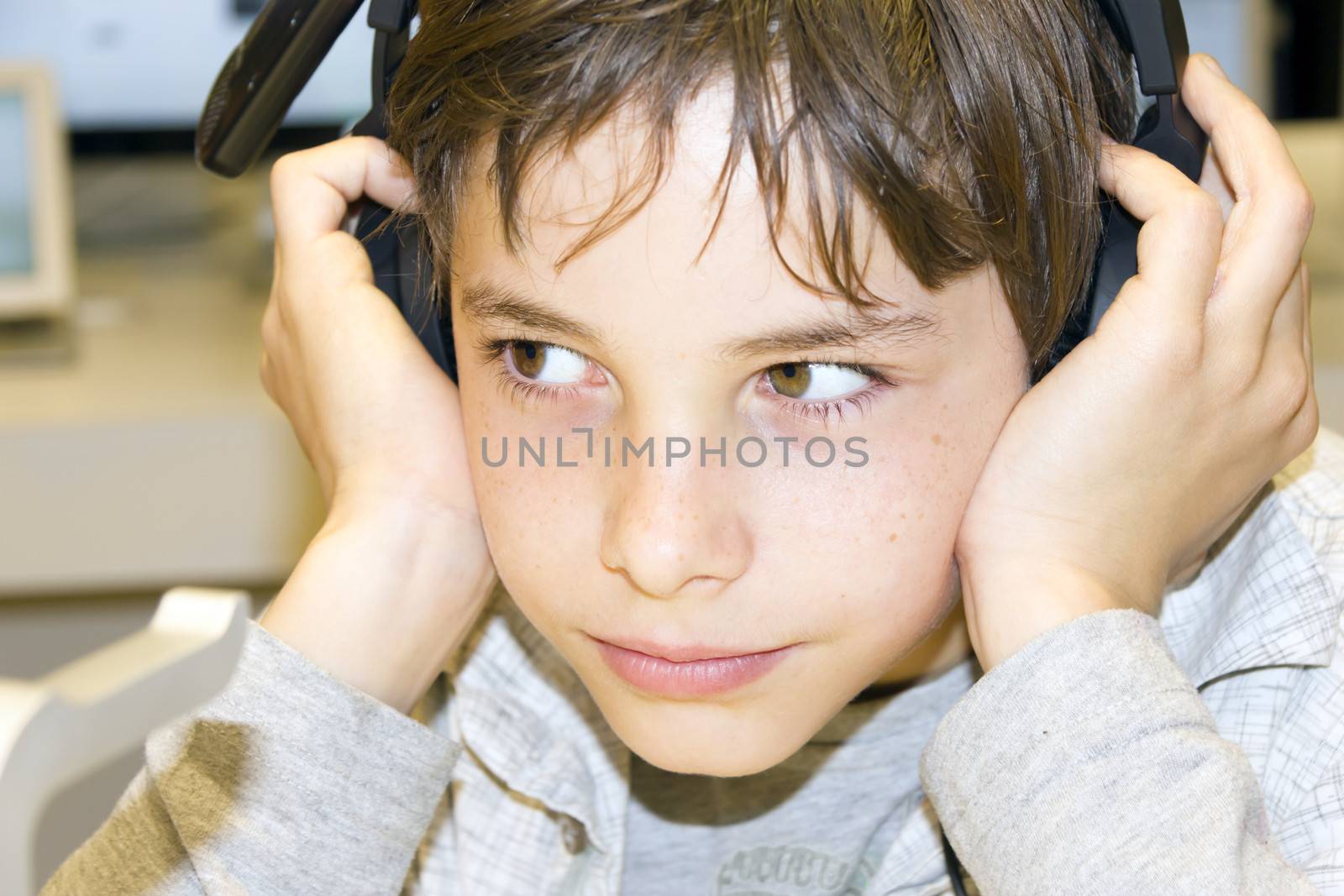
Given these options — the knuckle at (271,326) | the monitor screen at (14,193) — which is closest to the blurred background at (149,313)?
the monitor screen at (14,193)

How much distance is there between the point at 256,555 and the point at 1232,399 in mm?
834

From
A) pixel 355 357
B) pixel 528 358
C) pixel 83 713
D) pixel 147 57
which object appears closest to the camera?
pixel 83 713

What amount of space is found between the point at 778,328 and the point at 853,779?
0.34 m

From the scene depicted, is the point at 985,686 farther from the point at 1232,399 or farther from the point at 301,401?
the point at 301,401

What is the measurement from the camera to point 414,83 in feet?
2.28

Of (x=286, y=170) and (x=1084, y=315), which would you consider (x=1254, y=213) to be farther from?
(x=286, y=170)

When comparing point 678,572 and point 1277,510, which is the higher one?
point 678,572

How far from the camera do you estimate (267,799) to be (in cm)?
68

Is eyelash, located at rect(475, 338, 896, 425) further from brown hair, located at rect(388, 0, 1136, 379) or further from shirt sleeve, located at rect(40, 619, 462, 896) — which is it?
shirt sleeve, located at rect(40, 619, 462, 896)

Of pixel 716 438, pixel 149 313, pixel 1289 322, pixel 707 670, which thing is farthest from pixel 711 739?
pixel 149 313

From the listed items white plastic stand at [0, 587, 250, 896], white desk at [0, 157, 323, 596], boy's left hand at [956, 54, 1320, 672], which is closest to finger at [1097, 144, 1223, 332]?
boy's left hand at [956, 54, 1320, 672]

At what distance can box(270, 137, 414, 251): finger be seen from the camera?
80 centimetres

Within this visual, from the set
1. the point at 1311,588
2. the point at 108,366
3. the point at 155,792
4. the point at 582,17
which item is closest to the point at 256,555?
the point at 108,366

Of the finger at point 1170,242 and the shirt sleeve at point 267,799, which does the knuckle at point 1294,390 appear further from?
the shirt sleeve at point 267,799
